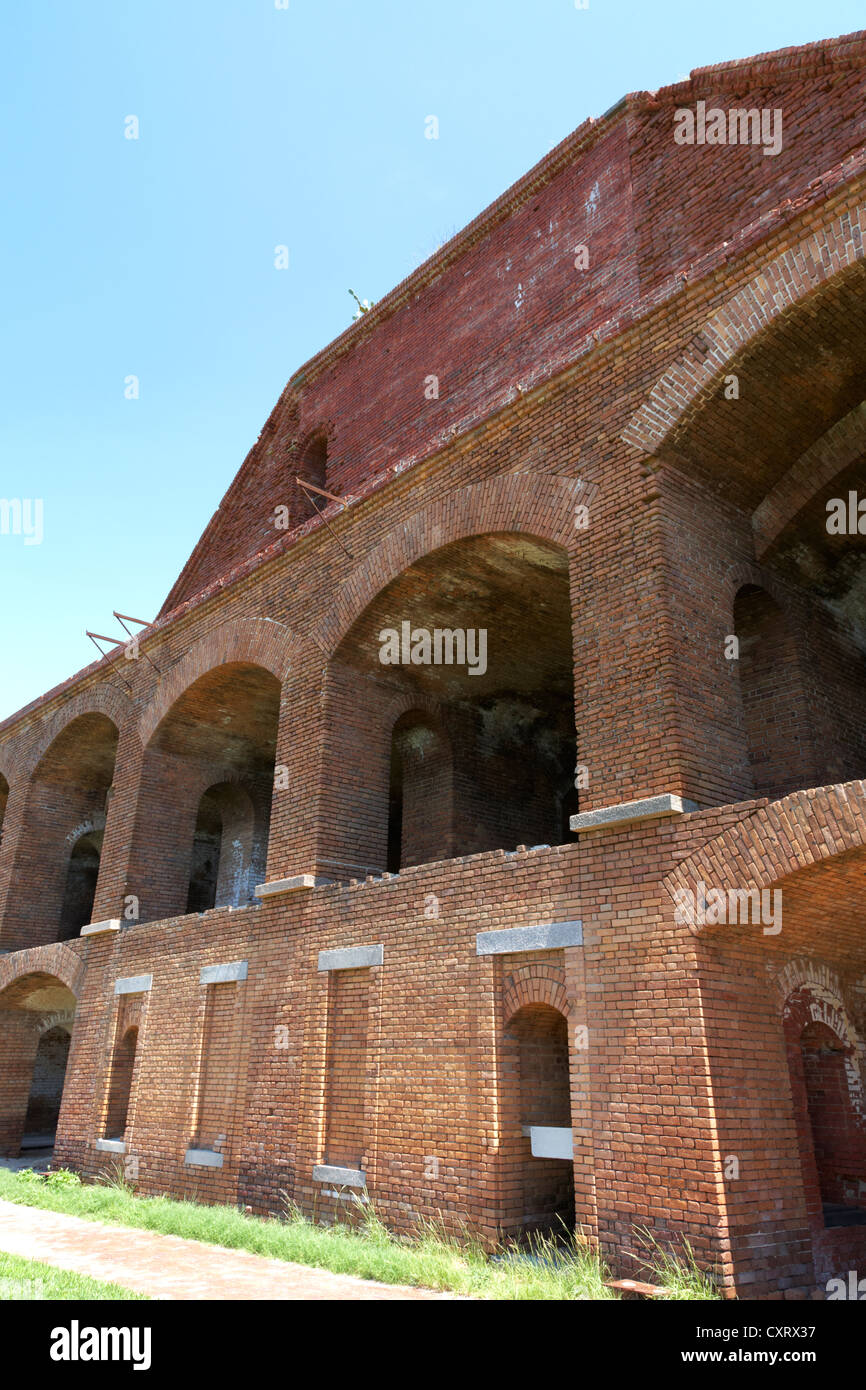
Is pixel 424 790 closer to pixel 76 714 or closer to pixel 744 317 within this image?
pixel 76 714

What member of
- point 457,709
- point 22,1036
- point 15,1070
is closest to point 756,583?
point 457,709

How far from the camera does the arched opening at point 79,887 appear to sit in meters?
18.4

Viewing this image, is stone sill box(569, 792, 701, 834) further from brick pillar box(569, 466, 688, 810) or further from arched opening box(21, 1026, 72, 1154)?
arched opening box(21, 1026, 72, 1154)

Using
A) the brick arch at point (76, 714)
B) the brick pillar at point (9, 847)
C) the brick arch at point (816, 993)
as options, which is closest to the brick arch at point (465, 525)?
the brick arch at point (816, 993)

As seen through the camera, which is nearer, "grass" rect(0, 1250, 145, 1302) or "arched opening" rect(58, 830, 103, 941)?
"grass" rect(0, 1250, 145, 1302)

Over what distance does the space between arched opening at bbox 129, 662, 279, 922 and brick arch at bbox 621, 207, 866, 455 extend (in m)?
6.52

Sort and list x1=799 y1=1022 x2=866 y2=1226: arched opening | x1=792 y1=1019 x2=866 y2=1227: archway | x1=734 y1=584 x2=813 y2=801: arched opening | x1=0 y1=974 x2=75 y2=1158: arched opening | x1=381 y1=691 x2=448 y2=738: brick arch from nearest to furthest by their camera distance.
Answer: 1. x1=792 y1=1019 x2=866 y2=1227: archway
2. x1=799 y1=1022 x2=866 y2=1226: arched opening
3. x1=734 y1=584 x2=813 y2=801: arched opening
4. x1=381 y1=691 x2=448 y2=738: brick arch
5. x1=0 y1=974 x2=75 y2=1158: arched opening

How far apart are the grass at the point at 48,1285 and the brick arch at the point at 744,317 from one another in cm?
715

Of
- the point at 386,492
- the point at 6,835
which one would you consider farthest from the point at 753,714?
the point at 6,835

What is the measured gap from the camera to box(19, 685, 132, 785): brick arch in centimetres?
1492

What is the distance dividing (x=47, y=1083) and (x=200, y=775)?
8490 mm

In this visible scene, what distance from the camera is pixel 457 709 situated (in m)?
13.1

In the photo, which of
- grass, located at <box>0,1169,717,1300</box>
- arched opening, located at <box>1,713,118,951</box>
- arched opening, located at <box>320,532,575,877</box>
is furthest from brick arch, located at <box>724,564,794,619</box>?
arched opening, located at <box>1,713,118,951</box>

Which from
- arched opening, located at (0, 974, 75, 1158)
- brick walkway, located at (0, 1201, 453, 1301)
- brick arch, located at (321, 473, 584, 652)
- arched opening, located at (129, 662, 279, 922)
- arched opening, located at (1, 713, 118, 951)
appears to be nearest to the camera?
brick walkway, located at (0, 1201, 453, 1301)
